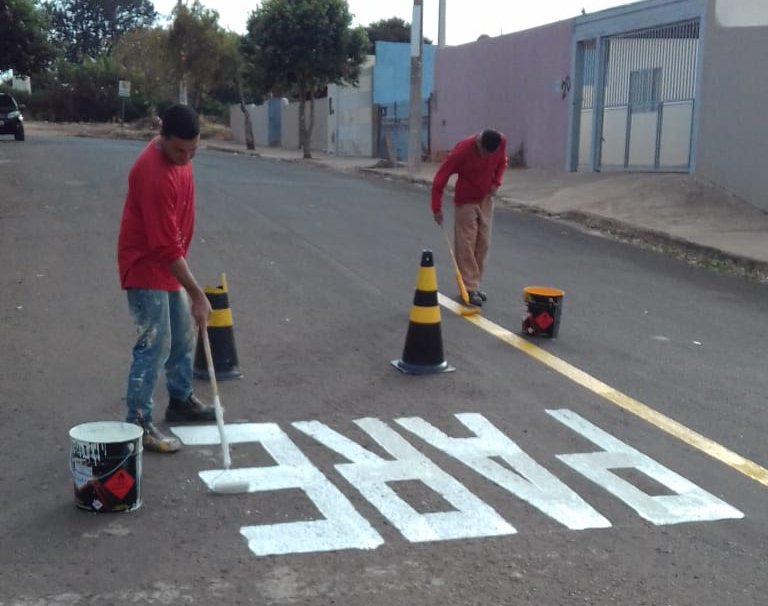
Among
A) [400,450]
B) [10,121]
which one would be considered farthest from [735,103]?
[10,121]

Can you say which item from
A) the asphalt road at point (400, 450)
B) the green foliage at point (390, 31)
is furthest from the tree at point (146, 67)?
the asphalt road at point (400, 450)

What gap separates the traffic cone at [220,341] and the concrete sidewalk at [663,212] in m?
7.42

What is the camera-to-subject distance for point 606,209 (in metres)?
16.7

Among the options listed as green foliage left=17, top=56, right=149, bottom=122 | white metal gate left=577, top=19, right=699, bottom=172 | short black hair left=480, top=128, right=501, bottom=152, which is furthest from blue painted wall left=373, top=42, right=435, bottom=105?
short black hair left=480, top=128, right=501, bottom=152

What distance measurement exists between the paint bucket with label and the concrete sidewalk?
359 inches

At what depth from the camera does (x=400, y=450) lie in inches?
213

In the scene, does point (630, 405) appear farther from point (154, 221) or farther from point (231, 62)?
point (231, 62)

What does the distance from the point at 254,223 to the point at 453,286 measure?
14.8 feet

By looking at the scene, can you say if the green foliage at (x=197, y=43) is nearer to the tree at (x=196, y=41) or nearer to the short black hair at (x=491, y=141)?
the tree at (x=196, y=41)

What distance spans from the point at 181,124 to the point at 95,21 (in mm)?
98203

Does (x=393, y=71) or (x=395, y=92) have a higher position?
(x=393, y=71)

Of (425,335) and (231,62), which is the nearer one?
(425,335)

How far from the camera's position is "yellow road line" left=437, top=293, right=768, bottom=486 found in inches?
214

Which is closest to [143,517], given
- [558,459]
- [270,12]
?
[558,459]
